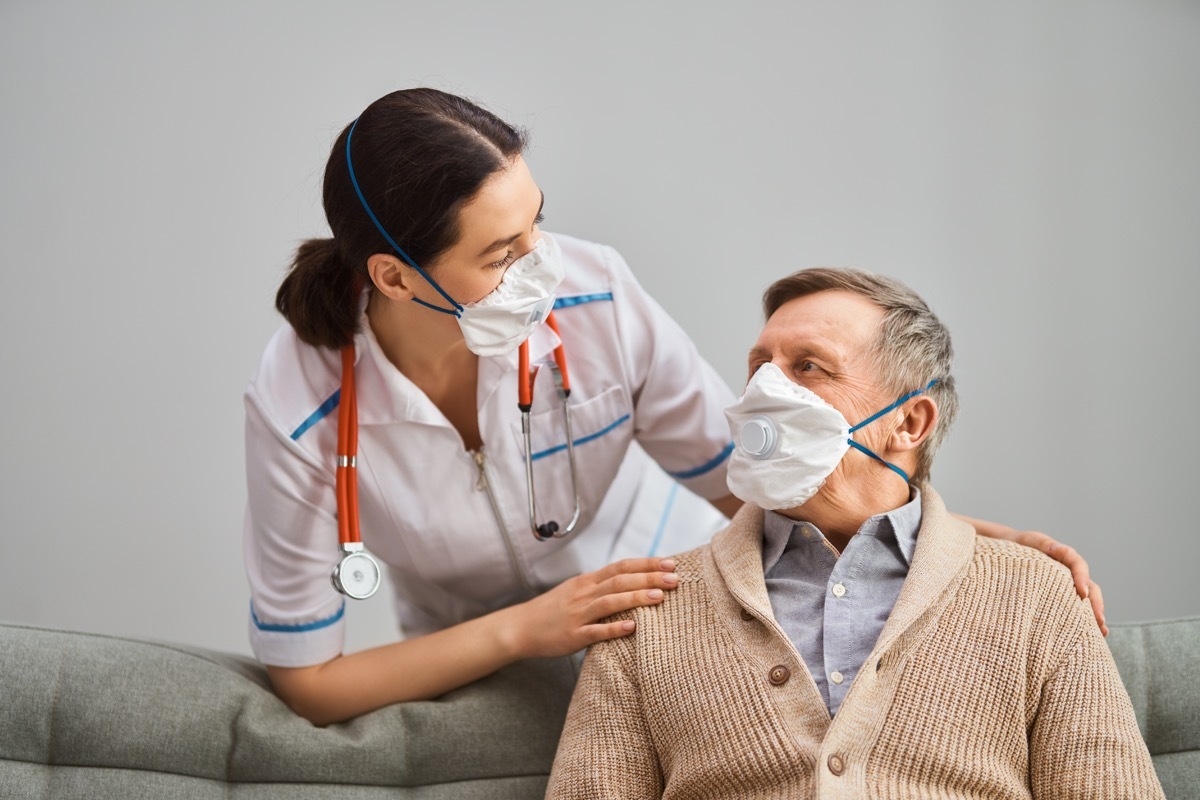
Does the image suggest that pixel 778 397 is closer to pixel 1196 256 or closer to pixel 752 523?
pixel 752 523

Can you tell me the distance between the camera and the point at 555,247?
1814 millimetres

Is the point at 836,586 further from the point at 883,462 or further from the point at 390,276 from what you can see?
the point at 390,276

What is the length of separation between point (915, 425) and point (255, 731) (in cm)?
120

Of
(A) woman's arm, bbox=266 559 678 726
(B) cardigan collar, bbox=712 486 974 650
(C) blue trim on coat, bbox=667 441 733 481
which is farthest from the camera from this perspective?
(C) blue trim on coat, bbox=667 441 733 481

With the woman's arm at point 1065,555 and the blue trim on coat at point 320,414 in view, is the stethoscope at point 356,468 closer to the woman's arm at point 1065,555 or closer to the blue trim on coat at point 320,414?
the blue trim on coat at point 320,414

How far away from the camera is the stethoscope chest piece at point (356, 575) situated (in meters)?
1.79

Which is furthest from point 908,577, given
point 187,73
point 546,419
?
point 187,73

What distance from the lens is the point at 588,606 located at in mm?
1780

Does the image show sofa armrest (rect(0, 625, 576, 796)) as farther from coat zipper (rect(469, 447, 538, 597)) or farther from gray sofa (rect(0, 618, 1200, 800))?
coat zipper (rect(469, 447, 538, 597))

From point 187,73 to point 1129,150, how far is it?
2.39m

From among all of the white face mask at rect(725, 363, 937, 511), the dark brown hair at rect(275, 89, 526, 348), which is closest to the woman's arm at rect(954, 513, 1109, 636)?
the white face mask at rect(725, 363, 937, 511)

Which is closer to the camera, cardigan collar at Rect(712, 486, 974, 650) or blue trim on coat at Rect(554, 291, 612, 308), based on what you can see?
cardigan collar at Rect(712, 486, 974, 650)

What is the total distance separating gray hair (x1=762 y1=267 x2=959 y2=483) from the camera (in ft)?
5.61

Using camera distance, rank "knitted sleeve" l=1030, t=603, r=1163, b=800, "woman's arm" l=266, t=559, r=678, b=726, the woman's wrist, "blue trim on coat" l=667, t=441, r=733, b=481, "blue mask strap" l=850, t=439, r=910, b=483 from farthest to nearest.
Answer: "blue trim on coat" l=667, t=441, r=733, b=481, the woman's wrist, "woman's arm" l=266, t=559, r=678, b=726, "blue mask strap" l=850, t=439, r=910, b=483, "knitted sleeve" l=1030, t=603, r=1163, b=800
